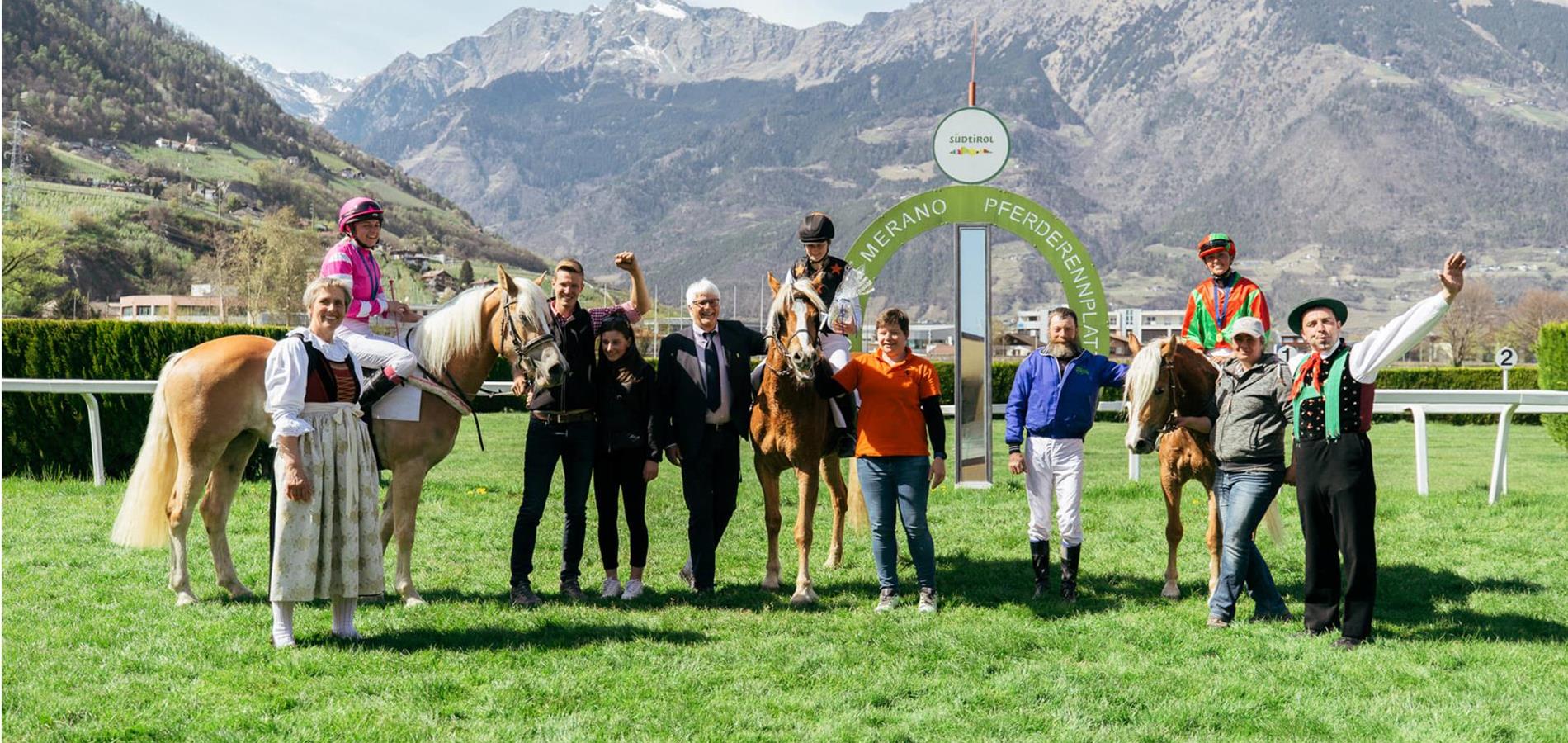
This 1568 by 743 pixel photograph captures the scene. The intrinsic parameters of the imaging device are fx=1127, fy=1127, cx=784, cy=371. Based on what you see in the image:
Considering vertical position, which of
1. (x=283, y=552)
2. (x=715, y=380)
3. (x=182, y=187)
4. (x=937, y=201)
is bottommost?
(x=283, y=552)

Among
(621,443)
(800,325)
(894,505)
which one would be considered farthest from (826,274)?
(621,443)

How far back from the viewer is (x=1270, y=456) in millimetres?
6203

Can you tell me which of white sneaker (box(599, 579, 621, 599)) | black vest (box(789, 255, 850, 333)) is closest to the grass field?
white sneaker (box(599, 579, 621, 599))

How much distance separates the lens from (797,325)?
21.4ft

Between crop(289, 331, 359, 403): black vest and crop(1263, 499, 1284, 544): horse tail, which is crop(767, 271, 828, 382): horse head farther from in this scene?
crop(1263, 499, 1284, 544): horse tail

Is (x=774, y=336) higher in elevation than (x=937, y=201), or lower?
lower

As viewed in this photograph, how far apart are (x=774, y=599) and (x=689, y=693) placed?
200cm

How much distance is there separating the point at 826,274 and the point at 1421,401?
23.2 feet

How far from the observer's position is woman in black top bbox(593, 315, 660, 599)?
6840 millimetres

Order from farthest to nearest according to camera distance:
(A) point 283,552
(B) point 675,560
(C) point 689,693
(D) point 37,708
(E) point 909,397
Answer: (B) point 675,560, (E) point 909,397, (A) point 283,552, (C) point 689,693, (D) point 37,708

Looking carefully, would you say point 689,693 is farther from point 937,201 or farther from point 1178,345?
point 937,201

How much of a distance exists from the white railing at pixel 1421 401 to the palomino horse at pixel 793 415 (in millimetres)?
3958

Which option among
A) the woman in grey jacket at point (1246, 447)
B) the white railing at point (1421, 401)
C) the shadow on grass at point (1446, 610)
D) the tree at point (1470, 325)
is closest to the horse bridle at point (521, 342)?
the woman in grey jacket at point (1246, 447)

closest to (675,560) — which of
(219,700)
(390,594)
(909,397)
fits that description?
(390,594)
